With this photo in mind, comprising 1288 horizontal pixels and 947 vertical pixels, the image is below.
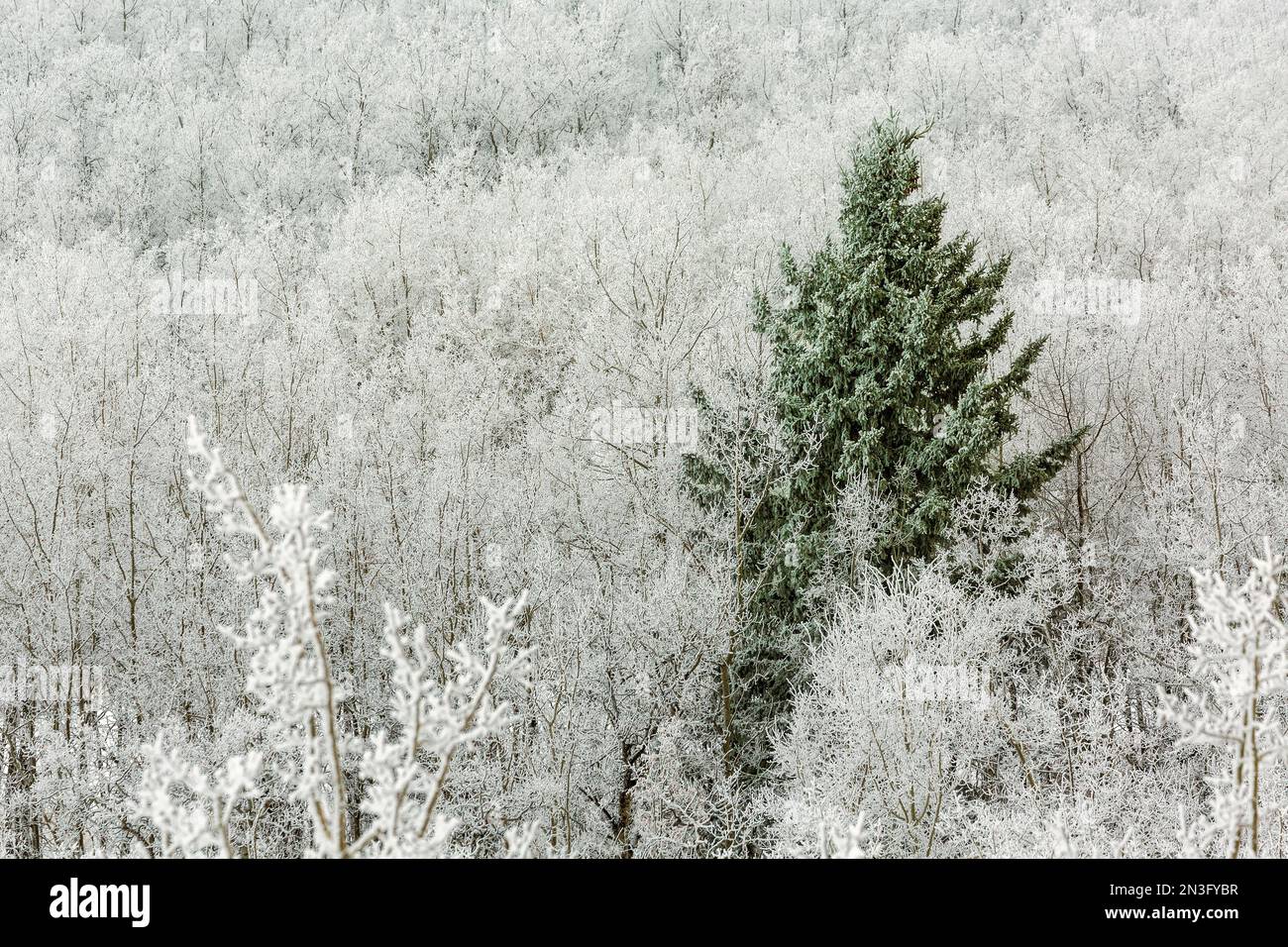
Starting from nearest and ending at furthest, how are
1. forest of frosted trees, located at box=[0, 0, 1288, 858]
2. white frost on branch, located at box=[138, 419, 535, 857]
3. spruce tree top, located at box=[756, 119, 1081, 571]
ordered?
white frost on branch, located at box=[138, 419, 535, 857] → forest of frosted trees, located at box=[0, 0, 1288, 858] → spruce tree top, located at box=[756, 119, 1081, 571]

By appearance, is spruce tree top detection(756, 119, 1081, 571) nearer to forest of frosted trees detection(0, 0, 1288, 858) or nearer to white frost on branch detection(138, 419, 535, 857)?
forest of frosted trees detection(0, 0, 1288, 858)

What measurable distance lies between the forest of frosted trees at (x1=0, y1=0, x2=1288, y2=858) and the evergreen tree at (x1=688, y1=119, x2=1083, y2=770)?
94 mm

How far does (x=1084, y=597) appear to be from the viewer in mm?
20484

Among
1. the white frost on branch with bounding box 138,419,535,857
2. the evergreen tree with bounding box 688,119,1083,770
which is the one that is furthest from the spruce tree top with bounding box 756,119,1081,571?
the white frost on branch with bounding box 138,419,535,857

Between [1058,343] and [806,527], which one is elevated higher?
[1058,343]

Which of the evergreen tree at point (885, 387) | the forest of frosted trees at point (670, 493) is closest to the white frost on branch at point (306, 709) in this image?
the forest of frosted trees at point (670, 493)

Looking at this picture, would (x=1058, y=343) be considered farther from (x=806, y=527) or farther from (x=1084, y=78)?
(x=1084, y=78)

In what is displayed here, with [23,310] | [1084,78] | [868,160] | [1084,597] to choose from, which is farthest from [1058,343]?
[23,310]

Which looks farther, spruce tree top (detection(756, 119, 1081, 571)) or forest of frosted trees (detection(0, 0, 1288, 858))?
spruce tree top (detection(756, 119, 1081, 571))

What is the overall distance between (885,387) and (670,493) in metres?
6.71

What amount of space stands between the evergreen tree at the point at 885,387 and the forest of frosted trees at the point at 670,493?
9 cm

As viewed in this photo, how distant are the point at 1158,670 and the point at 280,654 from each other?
21.7 m

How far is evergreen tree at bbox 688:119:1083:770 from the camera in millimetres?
15602

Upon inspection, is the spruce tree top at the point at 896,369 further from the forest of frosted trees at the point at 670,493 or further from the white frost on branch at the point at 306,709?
the white frost on branch at the point at 306,709
